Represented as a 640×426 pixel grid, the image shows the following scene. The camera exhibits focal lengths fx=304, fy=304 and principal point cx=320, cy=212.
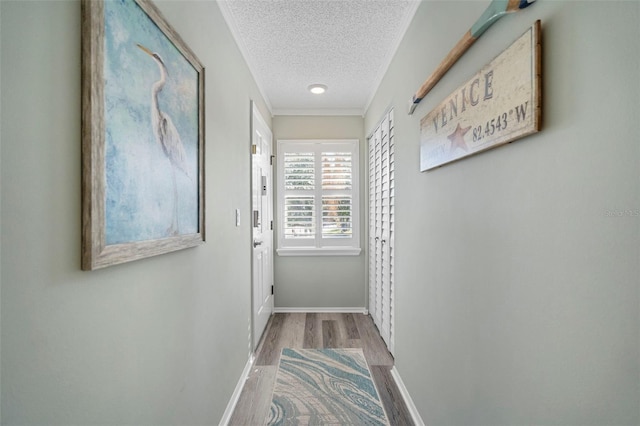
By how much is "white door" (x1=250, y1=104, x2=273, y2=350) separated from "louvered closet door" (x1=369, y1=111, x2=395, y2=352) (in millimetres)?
1145

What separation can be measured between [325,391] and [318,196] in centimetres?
211

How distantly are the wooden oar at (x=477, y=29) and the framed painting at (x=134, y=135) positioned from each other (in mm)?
1054

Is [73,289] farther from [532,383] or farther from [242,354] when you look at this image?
[242,354]

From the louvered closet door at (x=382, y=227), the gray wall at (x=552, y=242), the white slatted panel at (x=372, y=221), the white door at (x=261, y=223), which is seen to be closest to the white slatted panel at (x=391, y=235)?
the louvered closet door at (x=382, y=227)

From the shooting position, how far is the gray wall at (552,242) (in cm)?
58

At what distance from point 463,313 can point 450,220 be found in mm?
386

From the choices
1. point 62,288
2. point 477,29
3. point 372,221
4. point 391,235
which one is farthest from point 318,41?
point 62,288

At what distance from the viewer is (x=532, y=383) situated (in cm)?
82

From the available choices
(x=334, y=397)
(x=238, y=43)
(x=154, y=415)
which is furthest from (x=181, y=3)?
(x=334, y=397)

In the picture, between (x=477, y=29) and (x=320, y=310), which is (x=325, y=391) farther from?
(x=477, y=29)

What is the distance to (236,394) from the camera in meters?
2.01

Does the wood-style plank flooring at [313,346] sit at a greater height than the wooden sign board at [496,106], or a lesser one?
lesser

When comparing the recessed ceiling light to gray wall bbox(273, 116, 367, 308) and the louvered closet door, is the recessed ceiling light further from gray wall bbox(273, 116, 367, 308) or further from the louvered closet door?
the louvered closet door

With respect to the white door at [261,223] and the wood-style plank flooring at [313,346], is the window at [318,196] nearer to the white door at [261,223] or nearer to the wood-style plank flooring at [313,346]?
the white door at [261,223]
